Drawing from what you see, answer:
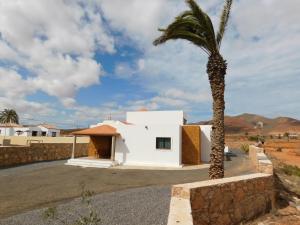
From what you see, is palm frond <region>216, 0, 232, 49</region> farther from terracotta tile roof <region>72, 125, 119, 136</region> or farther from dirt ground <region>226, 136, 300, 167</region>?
dirt ground <region>226, 136, 300, 167</region>

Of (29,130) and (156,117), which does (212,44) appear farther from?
(29,130)

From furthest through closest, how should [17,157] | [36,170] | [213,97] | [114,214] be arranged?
1. [17,157]
2. [36,170]
3. [213,97]
4. [114,214]

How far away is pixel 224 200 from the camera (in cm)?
739

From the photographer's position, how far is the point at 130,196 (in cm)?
1080

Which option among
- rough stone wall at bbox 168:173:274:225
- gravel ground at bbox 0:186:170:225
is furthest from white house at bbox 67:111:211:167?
rough stone wall at bbox 168:173:274:225

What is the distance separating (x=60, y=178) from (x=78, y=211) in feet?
25.9

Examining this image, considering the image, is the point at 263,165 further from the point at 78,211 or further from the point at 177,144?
the point at 177,144

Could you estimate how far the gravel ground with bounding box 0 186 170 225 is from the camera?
7680 mm

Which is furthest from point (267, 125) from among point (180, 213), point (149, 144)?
point (180, 213)

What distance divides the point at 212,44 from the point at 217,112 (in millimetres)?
2989

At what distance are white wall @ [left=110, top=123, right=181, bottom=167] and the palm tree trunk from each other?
12.2m

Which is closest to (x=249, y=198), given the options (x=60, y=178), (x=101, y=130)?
(x=60, y=178)

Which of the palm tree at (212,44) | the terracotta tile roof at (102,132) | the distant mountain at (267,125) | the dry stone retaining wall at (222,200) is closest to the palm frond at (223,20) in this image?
the palm tree at (212,44)

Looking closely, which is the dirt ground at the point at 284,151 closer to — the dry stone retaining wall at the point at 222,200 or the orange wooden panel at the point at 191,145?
the orange wooden panel at the point at 191,145
